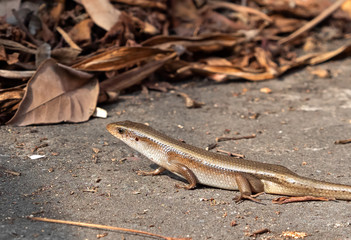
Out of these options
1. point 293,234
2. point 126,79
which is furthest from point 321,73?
point 293,234

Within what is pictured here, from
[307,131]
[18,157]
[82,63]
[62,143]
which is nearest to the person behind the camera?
[18,157]

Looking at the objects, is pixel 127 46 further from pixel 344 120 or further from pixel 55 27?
pixel 344 120

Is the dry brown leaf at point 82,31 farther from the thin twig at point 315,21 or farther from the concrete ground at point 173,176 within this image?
the thin twig at point 315,21

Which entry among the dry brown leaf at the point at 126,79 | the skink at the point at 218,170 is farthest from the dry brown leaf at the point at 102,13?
the skink at the point at 218,170

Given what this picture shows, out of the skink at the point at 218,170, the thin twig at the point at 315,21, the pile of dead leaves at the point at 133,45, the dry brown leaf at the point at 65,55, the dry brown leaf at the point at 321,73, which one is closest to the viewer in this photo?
the skink at the point at 218,170

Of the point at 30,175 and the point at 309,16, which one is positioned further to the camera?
the point at 309,16

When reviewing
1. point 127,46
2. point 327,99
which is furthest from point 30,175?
point 327,99
